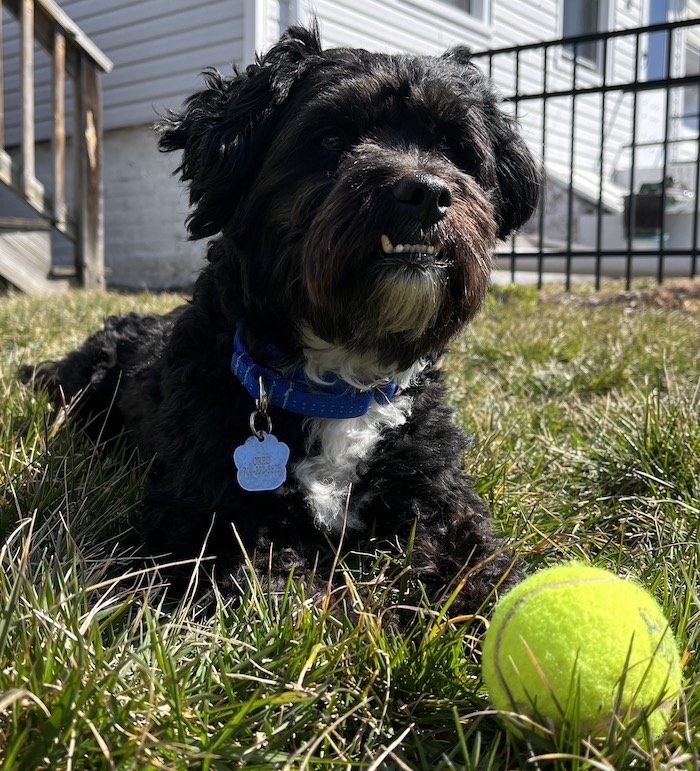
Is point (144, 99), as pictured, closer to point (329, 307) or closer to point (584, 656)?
point (329, 307)

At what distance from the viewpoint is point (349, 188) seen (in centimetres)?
191

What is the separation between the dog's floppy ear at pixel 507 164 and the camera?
262cm

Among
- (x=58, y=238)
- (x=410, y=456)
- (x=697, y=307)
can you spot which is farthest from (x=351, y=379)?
(x=58, y=238)

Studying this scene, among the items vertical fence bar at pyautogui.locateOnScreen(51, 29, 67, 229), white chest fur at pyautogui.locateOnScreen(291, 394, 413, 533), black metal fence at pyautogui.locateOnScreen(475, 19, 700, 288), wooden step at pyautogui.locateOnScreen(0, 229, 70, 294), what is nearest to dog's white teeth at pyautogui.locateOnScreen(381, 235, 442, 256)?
white chest fur at pyautogui.locateOnScreen(291, 394, 413, 533)

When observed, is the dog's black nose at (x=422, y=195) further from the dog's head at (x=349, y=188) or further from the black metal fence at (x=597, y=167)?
the black metal fence at (x=597, y=167)

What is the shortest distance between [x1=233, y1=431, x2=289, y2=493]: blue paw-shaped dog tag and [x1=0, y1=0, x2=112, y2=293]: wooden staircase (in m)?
6.27

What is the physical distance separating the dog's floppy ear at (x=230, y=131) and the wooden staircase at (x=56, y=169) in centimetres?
563

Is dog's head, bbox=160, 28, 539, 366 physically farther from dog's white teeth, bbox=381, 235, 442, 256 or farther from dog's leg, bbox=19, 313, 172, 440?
dog's leg, bbox=19, 313, 172, 440

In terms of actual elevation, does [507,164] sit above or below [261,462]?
above

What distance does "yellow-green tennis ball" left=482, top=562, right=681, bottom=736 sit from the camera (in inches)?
48.6

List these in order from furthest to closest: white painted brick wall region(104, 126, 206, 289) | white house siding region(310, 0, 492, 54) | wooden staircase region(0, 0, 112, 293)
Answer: white painted brick wall region(104, 126, 206, 289) < white house siding region(310, 0, 492, 54) < wooden staircase region(0, 0, 112, 293)

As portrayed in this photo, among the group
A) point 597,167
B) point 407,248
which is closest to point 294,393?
point 407,248

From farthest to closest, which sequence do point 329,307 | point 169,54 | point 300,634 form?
point 169,54
point 329,307
point 300,634

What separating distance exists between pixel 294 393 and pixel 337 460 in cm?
23
